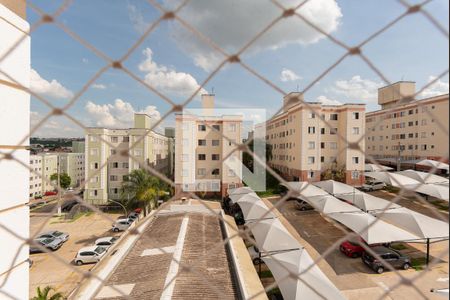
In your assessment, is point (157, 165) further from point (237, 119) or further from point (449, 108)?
point (449, 108)

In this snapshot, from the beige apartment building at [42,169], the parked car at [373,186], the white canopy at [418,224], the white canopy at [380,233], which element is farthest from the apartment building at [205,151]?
the beige apartment building at [42,169]

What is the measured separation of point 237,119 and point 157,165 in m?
4.85

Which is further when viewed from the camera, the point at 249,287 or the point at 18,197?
the point at 249,287

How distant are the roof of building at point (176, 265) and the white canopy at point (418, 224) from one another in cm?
322

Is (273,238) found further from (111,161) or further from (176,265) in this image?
(111,161)

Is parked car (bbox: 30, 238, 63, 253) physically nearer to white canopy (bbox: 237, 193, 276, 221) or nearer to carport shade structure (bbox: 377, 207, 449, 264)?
white canopy (bbox: 237, 193, 276, 221)

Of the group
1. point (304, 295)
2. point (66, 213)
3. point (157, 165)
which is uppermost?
point (157, 165)

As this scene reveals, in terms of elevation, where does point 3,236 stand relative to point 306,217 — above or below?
above

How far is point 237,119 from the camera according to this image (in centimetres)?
982

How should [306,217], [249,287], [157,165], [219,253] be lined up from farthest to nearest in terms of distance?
1. [157,165]
2. [306,217]
3. [219,253]
4. [249,287]

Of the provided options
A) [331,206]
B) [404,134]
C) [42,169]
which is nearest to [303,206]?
[331,206]

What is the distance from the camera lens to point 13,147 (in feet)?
2.66

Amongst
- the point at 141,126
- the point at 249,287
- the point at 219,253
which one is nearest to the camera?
the point at 249,287

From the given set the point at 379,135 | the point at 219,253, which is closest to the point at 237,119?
the point at 219,253
